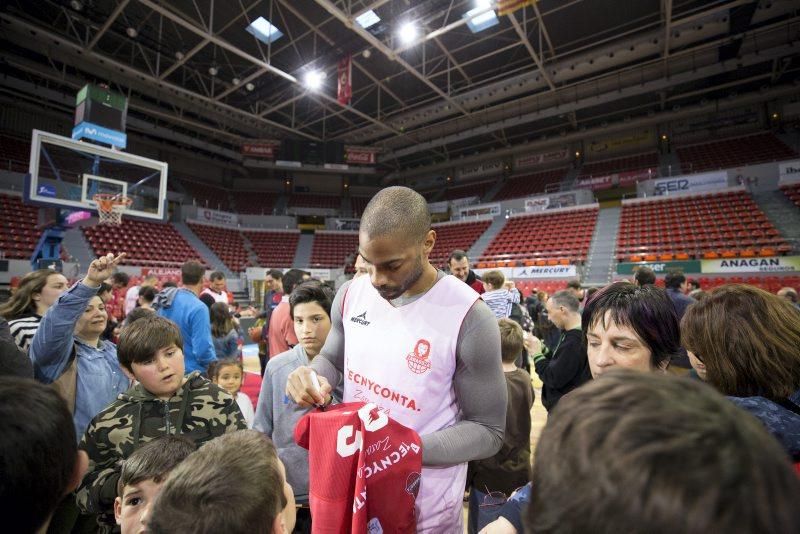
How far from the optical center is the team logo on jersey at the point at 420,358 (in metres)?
1.30

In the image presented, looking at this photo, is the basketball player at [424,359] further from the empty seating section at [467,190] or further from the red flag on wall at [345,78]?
the empty seating section at [467,190]

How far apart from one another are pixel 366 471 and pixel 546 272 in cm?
1399

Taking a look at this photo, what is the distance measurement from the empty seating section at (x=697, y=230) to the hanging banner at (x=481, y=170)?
936cm

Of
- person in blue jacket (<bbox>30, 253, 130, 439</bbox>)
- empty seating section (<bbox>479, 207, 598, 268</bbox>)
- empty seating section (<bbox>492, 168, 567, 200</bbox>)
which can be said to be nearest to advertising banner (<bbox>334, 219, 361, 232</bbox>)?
empty seating section (<bbox>492, 168, 567, 200</bbox>)

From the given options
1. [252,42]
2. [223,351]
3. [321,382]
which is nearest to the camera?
[321,382]

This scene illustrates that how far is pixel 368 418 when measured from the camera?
1065 mm

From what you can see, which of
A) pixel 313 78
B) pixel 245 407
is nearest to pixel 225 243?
pixel 313 78

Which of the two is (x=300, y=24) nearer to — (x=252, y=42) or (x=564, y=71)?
Answer: (x=252, y=42)

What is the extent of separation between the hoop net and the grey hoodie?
978cm

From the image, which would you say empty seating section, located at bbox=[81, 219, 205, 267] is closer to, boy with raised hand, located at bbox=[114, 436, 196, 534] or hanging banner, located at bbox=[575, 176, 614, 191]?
boy with raised hand, located at bbox=[114, 436, 196, 534]

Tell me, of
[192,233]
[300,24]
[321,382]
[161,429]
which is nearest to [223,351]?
[161,429]

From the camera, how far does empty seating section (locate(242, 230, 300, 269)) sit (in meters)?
20.9

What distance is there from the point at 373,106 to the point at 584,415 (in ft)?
64.1

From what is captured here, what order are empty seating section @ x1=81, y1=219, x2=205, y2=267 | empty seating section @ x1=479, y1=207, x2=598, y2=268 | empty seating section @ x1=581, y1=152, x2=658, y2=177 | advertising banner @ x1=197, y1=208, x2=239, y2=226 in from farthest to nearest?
advertising banner @ x1=197, y1=208, x2=239, y2=226, empty seating section @ x1=581, y1=152, x2=658, y2=177, empty seating section @ x1=81, y1=219, x2=205, y2=267, empty seating section @ x1=479, y1=207, x2=598, y2=268
